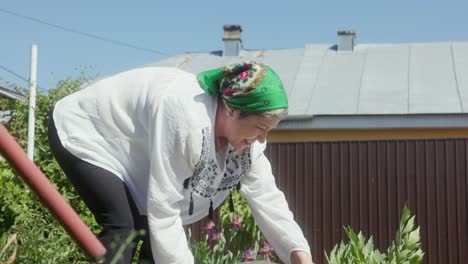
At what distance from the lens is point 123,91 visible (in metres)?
2.46

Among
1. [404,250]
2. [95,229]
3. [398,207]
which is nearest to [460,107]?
[398,207]

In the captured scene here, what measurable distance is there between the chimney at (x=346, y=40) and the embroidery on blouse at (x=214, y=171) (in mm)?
13407

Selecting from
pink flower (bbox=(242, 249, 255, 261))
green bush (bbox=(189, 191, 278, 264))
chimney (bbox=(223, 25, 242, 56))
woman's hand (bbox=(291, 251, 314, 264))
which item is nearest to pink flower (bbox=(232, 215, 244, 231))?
green bush (bbox=(189, 191, 278, 264))

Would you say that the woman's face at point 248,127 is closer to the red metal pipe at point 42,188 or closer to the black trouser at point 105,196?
the black trouser at point 105,196

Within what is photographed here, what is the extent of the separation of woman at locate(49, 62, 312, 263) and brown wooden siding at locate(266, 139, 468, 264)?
5.83m

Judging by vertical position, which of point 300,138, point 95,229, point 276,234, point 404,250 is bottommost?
point 300,138

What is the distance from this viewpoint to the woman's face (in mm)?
2385

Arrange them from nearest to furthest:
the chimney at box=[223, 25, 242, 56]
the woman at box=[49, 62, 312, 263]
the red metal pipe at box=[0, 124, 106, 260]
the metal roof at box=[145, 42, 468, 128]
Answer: the red metal pipe at box=[0, 124, 106, 260] < the woman at box=[49, 62, 312, 263] < the metal roof at box=[145, 42, 468, 128] < the chimney at box=[223, 25, 242, 56]

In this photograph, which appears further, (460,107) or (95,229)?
(460,107)

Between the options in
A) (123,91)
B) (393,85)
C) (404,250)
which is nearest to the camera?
(123,91)

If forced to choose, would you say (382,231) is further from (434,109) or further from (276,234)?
(276,234)

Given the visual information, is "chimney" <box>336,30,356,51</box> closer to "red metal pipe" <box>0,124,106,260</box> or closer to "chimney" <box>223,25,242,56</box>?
"chimney" <box>223,25,242,56</box>

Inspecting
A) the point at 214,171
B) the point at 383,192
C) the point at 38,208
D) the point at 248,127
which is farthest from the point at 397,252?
the point at 383,192

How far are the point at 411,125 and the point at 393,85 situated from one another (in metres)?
2.01
